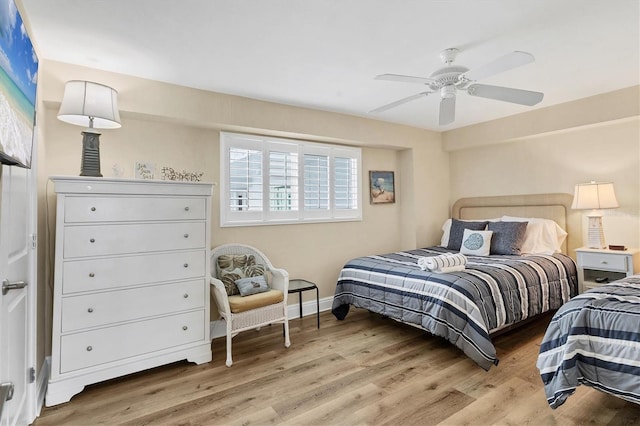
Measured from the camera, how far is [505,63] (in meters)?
2.11

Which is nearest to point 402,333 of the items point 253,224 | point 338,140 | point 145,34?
point 253,224

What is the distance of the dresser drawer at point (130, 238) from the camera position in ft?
7.79

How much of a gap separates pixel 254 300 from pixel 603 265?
3496mm

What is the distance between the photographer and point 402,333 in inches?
135

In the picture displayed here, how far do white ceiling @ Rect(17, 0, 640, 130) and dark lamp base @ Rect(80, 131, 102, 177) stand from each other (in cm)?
63

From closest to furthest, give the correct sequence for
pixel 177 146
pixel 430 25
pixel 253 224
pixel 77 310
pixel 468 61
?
pixel 430 25, pixel 77 310, pixel 468 61, pixel 177 146, pixel 253 224

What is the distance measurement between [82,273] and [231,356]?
132cm

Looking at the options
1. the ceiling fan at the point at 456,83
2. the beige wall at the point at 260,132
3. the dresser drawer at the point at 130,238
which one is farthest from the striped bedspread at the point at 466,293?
the dresser drawer at the point at 130,238

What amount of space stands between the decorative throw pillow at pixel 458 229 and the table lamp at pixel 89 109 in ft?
12.9

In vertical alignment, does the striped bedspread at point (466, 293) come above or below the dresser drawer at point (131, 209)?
below

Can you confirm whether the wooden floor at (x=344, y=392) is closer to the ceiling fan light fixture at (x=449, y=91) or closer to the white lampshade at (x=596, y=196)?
the white lampshade at (x=596, y=196)

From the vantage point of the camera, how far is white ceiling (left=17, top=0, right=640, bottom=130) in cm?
200

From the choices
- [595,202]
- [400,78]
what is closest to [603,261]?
[595,202]

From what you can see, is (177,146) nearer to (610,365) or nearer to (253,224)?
(253,224)
